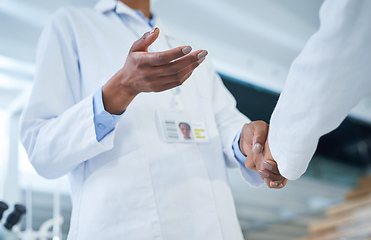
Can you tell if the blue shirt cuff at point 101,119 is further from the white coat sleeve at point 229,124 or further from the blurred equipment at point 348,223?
the blurred equipment at point 348,223

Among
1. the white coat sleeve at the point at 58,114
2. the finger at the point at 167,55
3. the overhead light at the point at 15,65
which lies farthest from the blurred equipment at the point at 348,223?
the finger at the point at 167,55

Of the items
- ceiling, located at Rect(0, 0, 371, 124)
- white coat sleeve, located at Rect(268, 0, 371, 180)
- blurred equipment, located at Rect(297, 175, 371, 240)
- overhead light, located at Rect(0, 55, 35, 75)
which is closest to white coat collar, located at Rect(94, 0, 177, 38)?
white coat sleeve, located at Rect(268, 0, 371, 180)

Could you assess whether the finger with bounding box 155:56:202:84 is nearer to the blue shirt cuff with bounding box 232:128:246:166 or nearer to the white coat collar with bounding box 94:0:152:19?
the blue shirt cuff with bounding box 232:128:246:166

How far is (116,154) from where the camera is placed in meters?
0.86

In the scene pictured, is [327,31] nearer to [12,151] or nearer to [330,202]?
[12,151]

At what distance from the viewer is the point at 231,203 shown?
93 centimetres

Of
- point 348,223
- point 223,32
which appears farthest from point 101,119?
point 348,223

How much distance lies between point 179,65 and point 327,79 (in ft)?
0.81

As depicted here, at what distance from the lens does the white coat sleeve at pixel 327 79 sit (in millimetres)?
491

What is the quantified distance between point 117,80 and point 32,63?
1708 millimetres

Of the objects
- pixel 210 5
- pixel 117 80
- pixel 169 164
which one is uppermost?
pixel 117 80

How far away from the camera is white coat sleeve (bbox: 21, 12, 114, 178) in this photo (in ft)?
2.64

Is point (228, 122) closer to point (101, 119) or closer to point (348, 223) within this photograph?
point (101, 119)

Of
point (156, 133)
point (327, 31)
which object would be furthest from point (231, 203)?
point (327, 31)
